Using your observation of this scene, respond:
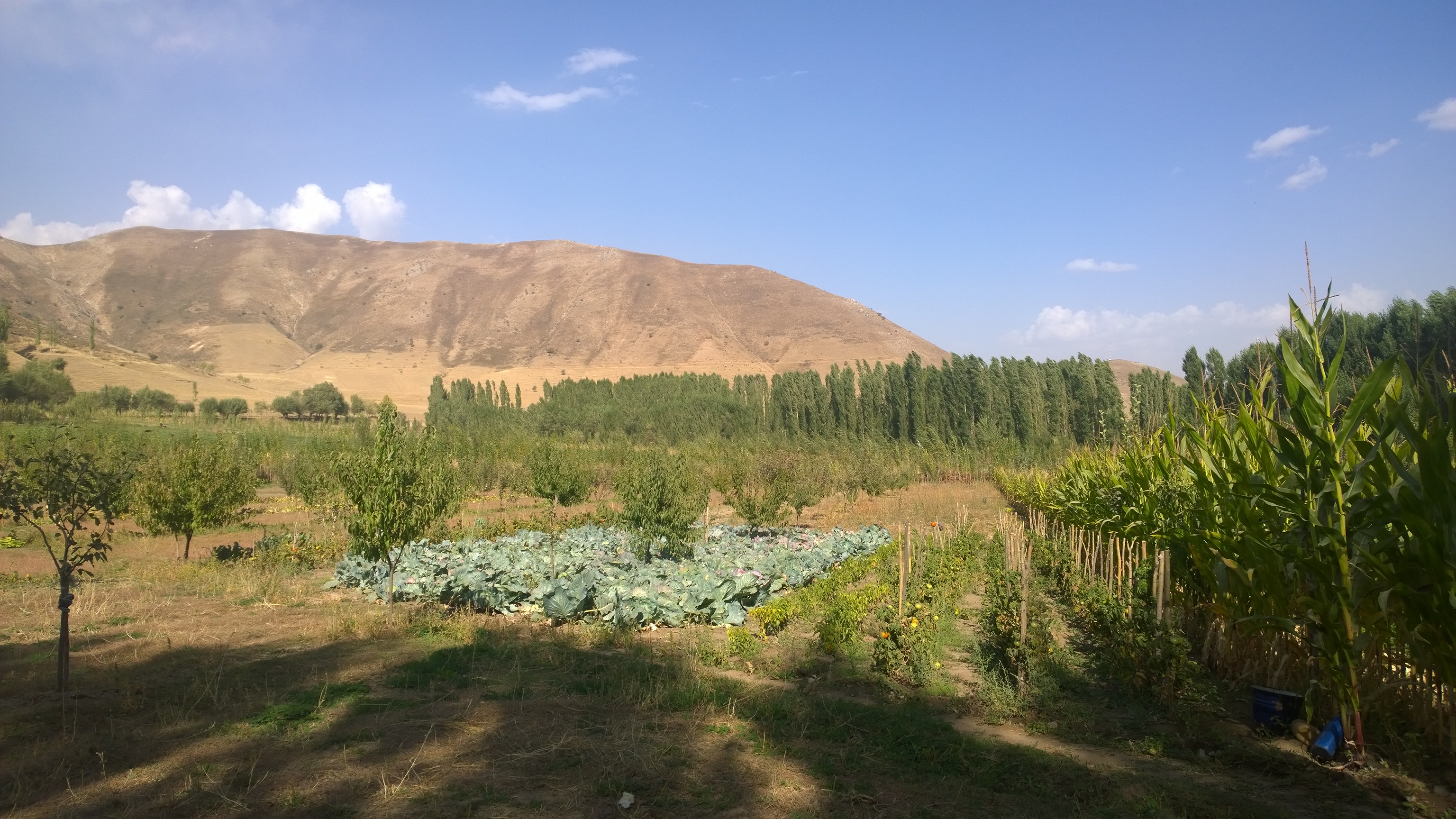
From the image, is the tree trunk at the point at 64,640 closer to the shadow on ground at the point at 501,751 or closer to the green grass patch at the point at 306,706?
the shadow on ground at the point at 501,751

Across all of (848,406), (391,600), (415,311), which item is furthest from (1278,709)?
(415,311)

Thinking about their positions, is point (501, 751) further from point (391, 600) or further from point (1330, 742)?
point (391, 600)

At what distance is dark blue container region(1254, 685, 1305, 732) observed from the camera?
278 inches

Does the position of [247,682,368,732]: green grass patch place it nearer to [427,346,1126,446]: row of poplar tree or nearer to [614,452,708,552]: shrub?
[614,452,708,552]: shrub

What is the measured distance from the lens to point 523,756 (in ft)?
22.3

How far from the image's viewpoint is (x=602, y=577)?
14.2 meters

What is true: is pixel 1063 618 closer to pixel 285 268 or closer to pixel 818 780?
pixel 818 780

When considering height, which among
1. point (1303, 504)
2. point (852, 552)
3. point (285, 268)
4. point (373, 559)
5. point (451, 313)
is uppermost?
point (285, 268)

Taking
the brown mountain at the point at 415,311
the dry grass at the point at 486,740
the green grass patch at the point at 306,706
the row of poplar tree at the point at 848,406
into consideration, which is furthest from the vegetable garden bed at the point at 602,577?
the brown mountain at the point at 415,311

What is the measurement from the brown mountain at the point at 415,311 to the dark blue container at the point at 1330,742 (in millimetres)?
87208

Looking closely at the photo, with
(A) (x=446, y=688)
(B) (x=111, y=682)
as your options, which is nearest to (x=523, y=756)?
(A) (x=446, y=688)

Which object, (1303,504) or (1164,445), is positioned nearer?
(1303,504)

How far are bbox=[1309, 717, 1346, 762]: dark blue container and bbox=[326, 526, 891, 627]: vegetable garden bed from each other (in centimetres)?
805

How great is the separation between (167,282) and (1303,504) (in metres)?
149
